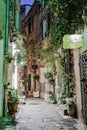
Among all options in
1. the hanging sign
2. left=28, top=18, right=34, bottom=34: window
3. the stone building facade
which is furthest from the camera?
left=28, top=18, right=34, bottom=34: window

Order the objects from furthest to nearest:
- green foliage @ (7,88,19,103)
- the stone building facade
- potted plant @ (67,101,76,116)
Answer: the stone building facade, green foliage @ (7,88,19,103), potted plant @ (67,101,76,116)

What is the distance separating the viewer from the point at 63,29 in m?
11.1

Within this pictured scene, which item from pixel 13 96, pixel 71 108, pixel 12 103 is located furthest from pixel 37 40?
pixel 71 108

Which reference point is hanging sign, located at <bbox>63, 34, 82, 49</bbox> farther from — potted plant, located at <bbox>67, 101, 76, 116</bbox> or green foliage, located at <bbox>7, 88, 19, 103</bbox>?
green foliage, located at <bbox>7, 88, 19, 103</bbox>

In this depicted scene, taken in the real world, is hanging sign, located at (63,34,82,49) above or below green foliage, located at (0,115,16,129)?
above

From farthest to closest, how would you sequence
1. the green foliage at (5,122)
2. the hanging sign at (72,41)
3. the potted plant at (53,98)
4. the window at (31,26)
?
the window at (31,26) < the potted plant at (53,98) < the hanging sign at (72,41) < the green foliage at (5,122)

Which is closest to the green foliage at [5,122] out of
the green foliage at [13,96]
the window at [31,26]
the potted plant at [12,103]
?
the potted plant at [12,103]

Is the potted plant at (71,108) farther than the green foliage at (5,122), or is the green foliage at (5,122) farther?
the potted plant at (71,108)

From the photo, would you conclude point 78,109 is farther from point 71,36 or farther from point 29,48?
point 29,48

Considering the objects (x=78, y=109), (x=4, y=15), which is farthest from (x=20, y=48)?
(x=78, y=109)

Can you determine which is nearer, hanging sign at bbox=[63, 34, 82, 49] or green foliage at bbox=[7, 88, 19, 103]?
hanging sign at bbox=[63, 34, 82, 49]

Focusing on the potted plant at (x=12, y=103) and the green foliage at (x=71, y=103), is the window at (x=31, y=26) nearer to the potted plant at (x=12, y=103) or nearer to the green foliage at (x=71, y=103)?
the potted plant at (x=12, y=103)

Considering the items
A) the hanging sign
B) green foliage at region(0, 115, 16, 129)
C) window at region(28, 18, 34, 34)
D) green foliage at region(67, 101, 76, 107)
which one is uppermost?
window at region(28, 18, 34, 34)

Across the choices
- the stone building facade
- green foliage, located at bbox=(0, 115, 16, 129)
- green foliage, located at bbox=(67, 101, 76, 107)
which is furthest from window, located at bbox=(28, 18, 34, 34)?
green foliage, located at bbox=(0, 115, 16, 129)
